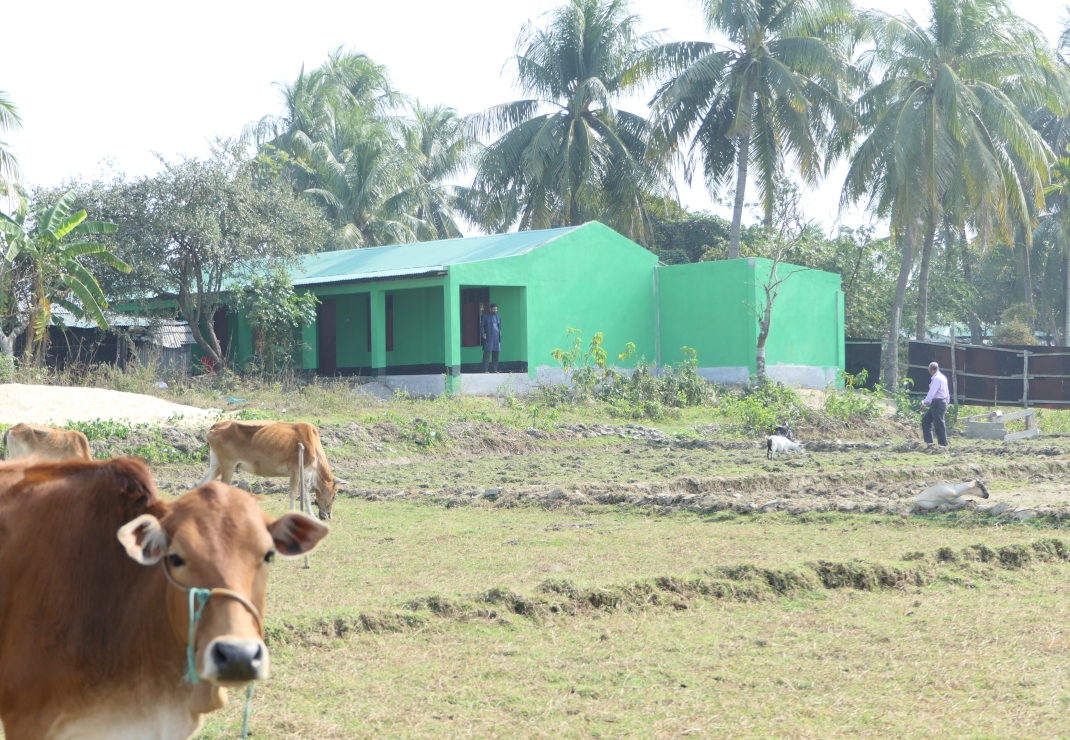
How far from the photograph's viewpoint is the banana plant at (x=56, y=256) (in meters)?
22.0

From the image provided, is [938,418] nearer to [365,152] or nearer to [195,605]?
[195,605]

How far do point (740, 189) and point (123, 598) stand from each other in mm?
29627

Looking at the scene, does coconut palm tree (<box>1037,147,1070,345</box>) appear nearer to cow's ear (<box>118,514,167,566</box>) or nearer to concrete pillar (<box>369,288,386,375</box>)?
concrete pillar (<box>369,288,386,375</box>)

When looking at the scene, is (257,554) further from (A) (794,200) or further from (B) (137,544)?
(A) (794,200)

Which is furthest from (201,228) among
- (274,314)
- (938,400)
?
(938,400)

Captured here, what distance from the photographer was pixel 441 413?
20.9 m

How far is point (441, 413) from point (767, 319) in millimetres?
8780

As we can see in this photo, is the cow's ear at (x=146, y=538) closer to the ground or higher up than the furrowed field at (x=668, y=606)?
higher up

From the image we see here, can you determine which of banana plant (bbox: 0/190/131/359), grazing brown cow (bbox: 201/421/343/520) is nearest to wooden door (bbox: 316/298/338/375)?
banana plant (bbox: 0/190/131/359)

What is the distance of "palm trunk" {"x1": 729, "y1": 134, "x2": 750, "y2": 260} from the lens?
31484 mm

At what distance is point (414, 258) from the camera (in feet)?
94.4

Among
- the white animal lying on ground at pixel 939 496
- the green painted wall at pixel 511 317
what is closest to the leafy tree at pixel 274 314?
the green painted wall at pixel 511 317

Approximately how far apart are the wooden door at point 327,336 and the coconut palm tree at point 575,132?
7.84 meters

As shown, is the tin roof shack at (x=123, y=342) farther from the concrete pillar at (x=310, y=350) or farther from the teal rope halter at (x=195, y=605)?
the teal rope halter at (x=195, y=605)
